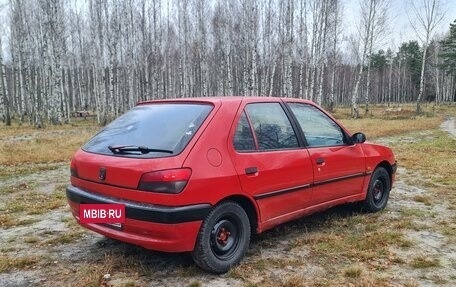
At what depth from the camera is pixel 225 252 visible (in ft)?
11.9

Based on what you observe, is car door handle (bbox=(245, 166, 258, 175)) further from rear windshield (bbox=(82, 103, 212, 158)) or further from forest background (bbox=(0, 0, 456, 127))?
forest background (bbox=(0, 0, 456, 127))

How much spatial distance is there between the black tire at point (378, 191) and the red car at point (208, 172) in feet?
3.13

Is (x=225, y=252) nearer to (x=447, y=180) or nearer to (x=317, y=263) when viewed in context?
(x=317, y=263)

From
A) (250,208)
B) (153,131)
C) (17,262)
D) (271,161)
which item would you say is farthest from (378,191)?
(17,262)

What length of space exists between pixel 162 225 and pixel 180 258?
0.88 m

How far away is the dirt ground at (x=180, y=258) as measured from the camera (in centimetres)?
346

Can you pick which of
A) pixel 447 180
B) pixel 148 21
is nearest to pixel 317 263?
pixel 447 180

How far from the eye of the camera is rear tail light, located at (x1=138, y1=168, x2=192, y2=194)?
3.16 metres

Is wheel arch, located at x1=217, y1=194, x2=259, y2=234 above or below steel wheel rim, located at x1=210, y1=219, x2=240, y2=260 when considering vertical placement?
above

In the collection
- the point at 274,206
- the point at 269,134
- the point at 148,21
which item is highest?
the point at 148,21

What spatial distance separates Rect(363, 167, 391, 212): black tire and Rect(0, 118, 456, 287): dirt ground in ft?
0.64

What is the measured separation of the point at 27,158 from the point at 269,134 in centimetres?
911

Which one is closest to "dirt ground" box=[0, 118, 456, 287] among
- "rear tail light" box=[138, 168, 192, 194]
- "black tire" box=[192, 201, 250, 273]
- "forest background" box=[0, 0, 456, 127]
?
"black tire" box=[192, 201, 250, 273]

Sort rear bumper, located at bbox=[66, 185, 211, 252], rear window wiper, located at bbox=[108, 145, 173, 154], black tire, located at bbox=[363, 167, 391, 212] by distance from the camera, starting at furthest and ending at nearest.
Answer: black tire, located at bbox=[363, 167, 391, 212], rear window wiper, located at bbox=[108, 145, 173, 154], rear bumper, located at bbox=[66, 185, 211, 252]
